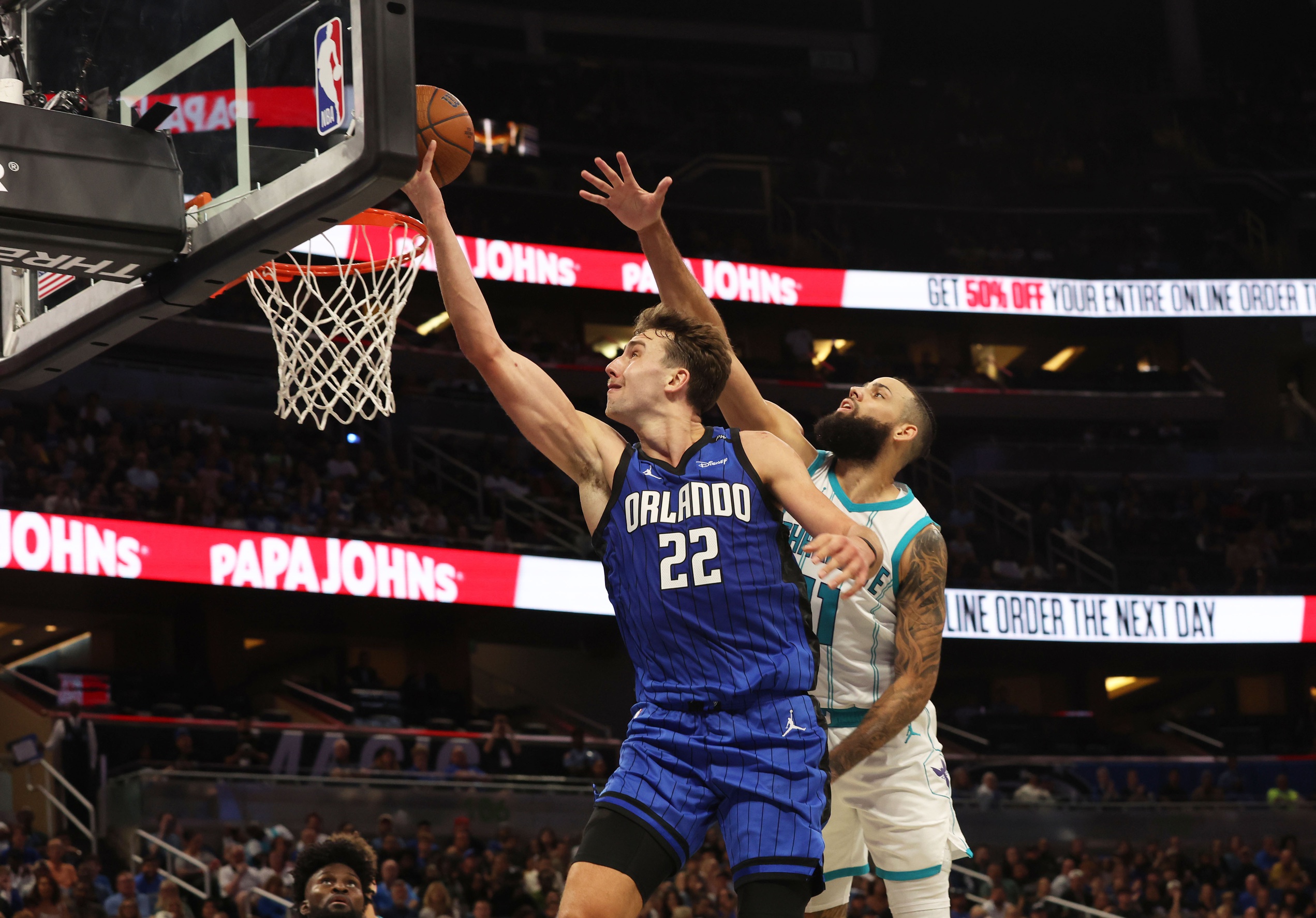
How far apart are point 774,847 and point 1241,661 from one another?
Answer: 26.3 meters

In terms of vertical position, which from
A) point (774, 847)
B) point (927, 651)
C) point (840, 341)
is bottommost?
point (774, 847)

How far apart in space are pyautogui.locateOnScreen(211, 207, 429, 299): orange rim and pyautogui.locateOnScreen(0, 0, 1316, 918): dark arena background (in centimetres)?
17

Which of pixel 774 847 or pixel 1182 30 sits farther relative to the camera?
pixel 1182 30

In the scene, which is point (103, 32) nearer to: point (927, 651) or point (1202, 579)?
point (927, 651)

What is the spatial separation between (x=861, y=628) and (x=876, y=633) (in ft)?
0.17

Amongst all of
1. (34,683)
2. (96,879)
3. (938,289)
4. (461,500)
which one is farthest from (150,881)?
(938,289)

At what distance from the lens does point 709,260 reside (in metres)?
25.5

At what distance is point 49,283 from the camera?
5.05 meters

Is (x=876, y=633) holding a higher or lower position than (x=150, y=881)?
higher

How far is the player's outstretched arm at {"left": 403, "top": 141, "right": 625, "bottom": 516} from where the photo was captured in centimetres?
412

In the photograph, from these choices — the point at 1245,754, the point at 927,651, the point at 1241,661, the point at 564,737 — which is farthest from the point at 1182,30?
the point at 927,651

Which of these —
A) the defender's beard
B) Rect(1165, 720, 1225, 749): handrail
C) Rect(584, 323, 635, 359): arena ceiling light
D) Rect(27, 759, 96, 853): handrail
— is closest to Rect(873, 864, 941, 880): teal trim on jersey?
the defender's beard

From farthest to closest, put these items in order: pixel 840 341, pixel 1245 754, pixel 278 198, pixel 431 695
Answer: pixel 840 341 → pixel 1245 754 → pixel 431 695 → pixel 278 198

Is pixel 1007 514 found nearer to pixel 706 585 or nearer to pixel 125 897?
pixel 125 897
